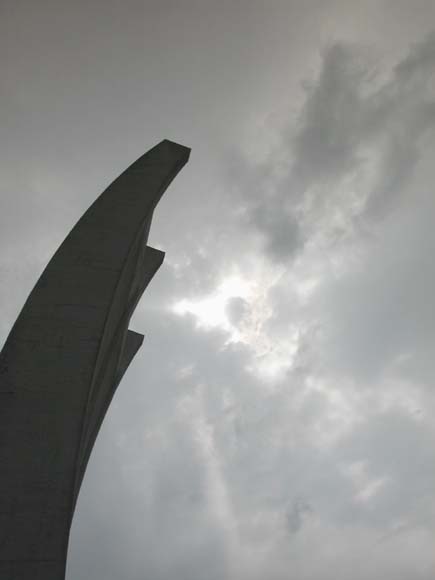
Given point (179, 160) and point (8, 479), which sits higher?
point (179, 160)

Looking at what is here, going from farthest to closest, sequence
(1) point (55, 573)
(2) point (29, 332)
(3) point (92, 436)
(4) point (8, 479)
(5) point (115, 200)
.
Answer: (5) point (115, 200) < (3) point (92, 436) < (2) point (29, 332) < (4) point (8, 479) < (1) point (55, 573)

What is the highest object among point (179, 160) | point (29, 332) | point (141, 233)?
point (179, 160)

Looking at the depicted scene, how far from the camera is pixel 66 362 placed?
1009cm

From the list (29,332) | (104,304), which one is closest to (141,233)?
(104,304)

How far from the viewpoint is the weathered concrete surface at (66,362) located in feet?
28.3

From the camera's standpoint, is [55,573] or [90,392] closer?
[55,573]

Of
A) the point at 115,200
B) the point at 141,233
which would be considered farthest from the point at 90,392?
the point at 115,200

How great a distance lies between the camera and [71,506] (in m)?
8.87

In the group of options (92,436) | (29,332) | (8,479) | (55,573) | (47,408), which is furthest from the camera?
(92,436)

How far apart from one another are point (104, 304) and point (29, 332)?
181 centimetres

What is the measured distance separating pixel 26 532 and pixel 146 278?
24.3 ft

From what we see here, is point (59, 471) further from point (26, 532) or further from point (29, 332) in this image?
point (29, 332)

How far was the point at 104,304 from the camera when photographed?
10.8 metres

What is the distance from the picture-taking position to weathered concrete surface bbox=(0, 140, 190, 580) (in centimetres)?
862
